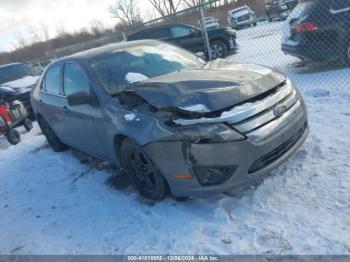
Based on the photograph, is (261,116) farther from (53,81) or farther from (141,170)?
(53,81)

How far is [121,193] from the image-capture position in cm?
423

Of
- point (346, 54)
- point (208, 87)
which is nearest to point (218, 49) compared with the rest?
point (346, 54)

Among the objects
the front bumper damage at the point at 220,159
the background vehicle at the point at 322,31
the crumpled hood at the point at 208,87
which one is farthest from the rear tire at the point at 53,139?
the background vehicle at the point at 322,31

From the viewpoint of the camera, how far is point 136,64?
175 inches

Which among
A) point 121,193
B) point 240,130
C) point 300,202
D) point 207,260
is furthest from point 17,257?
point 300,202

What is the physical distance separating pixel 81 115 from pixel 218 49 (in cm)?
847

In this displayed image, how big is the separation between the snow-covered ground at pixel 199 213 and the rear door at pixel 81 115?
494mm

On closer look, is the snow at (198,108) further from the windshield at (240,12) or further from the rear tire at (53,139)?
the windshield at (240,12)

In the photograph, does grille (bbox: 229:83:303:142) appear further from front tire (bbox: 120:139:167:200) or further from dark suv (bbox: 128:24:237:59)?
dark suv (bbox: 128:24:237:59)

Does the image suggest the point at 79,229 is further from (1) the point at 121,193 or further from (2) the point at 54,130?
(2) the point at 54,130

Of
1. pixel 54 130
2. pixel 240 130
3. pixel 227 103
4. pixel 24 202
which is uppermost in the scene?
pixel 227 103

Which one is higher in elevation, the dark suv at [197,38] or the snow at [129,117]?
the snow at [129,117]

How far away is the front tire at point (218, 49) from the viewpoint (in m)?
12.0

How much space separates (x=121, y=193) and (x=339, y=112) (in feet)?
10.7
